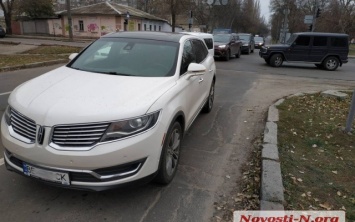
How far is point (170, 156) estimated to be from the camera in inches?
132

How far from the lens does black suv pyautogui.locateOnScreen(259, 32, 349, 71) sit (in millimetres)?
15297

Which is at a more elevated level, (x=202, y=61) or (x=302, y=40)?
(x=302, y=40)

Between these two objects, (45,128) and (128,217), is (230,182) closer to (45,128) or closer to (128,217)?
(128,217)

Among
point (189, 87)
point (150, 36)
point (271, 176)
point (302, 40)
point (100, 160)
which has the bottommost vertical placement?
point (271, 176)

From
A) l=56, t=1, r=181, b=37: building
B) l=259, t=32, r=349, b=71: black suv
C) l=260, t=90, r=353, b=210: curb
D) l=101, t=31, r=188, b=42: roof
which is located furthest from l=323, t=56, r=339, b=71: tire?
l=56, t=1, r=181, b=37: building

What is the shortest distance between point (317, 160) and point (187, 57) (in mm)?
2298

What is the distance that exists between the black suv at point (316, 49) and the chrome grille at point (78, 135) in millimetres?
15057

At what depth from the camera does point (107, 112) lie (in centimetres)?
264

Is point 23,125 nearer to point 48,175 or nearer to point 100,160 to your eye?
point 48,175

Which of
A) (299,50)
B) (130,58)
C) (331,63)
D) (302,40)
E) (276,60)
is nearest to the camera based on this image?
(130,58)

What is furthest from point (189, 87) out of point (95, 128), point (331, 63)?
point (331, 63)

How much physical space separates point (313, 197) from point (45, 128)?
9.18ft

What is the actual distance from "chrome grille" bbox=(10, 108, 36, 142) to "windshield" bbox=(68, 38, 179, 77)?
120 centimetres

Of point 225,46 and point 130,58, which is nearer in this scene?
point 130,58
